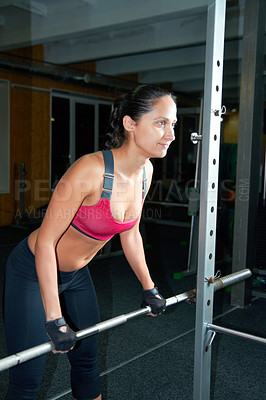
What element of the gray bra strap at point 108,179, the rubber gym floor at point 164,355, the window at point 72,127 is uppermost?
the window at point 72,127

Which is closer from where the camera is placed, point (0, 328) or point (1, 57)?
point (0, 328)

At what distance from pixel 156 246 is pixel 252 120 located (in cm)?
273

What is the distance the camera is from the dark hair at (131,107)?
1.28m

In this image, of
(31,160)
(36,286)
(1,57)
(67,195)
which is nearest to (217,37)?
(67,195)

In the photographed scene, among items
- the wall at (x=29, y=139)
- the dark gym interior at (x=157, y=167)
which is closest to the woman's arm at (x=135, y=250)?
the dark gym interior at (x=157, y=167)

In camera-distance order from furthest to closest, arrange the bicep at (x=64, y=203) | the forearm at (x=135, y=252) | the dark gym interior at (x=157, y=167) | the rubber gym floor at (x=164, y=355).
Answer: the dark gym interior at (x=157, y=167), the rubber gym floor at (x=164, y=355), the forearm at (x=135, y=252), the bicep at (x=64, y=203)

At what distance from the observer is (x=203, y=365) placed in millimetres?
1308

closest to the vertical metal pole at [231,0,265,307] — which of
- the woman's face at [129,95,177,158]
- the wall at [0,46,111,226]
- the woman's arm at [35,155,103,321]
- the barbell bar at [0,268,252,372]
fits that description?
the barbell bar at [0,268,252,372]

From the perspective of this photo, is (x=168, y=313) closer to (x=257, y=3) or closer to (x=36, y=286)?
(x=36, y=286)

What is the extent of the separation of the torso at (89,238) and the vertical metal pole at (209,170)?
26 cm

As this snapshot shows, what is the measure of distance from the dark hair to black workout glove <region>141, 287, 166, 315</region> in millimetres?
524

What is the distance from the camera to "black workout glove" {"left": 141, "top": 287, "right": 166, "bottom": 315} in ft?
4.46

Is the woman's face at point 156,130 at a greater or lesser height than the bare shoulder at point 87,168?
greater

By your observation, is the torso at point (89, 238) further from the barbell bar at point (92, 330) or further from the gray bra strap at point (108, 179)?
the barbell bar at point (92, 330)
